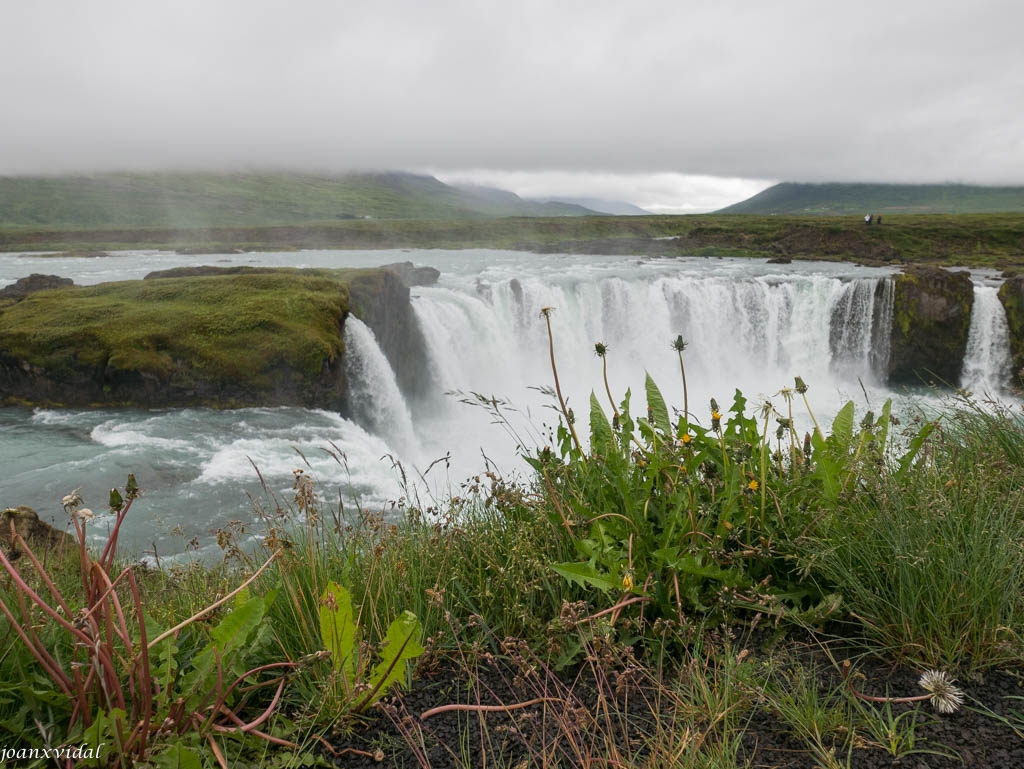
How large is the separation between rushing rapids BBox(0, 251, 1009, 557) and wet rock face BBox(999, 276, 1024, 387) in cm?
31

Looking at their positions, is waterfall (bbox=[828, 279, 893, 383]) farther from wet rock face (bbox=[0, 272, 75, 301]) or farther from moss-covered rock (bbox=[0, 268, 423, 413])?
wet rock face (bbox=[0, 272, 75, 301])

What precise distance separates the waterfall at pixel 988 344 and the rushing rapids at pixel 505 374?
5 cm

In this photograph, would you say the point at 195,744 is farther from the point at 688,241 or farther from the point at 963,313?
the point at 688,241

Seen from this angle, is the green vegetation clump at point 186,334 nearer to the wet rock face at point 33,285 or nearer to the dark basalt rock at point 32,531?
the wet rock face at point 33,285

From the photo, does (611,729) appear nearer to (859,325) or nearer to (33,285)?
(33,285)

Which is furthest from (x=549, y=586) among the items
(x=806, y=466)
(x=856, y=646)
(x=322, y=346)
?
(x=322, y=346)

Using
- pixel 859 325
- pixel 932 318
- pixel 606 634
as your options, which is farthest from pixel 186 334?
pixel 932 318

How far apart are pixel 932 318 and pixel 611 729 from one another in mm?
28947

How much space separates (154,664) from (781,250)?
52471 mm

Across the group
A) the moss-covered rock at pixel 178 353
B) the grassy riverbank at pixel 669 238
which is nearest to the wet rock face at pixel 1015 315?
the grassy riverbank at pixel 669 238

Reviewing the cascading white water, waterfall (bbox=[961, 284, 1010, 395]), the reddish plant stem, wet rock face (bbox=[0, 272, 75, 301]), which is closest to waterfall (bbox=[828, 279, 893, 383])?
the cascading white water

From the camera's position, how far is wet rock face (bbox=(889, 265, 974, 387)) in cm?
2539

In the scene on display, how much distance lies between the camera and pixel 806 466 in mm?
3139

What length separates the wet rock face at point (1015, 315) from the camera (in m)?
24.4
